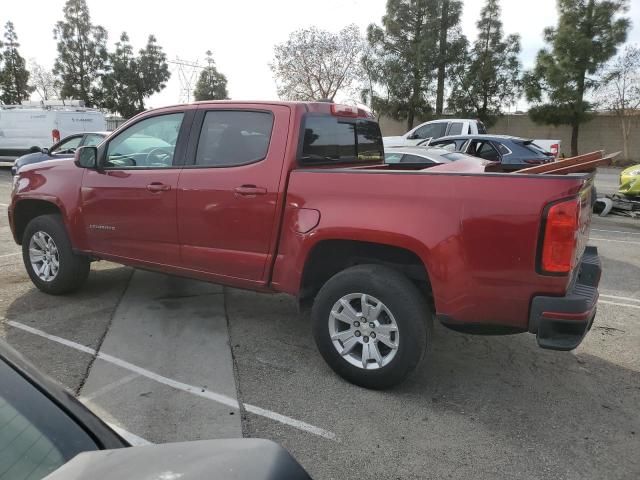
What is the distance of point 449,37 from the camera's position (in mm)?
33750

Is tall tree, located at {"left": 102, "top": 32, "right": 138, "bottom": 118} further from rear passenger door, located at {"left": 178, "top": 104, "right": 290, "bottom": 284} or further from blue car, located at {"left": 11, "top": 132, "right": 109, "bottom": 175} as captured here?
rear passenger door, located at {"left": 178, "top": 104, "right": 290, "bottom": 284}

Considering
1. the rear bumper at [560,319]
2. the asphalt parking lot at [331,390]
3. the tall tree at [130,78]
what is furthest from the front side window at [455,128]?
the tall tree at [130,78]

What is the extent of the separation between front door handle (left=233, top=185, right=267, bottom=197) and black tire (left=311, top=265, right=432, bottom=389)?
34.0 inches

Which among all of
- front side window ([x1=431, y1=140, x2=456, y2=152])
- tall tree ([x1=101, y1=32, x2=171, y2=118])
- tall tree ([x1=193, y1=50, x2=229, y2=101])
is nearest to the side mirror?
front side window ([x1=431, y1=140, x2=456, y2=152])

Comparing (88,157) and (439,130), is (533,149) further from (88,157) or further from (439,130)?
(88,157)

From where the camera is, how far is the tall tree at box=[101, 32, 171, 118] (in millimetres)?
44188

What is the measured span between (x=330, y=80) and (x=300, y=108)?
35.7 m

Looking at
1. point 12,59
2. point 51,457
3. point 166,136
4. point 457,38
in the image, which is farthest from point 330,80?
point 51,457

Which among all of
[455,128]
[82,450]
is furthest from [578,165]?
[455,128]

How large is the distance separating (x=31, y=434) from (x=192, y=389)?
2.23m

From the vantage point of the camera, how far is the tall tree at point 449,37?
3325 cm

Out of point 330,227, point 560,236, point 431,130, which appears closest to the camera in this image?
point 560,236

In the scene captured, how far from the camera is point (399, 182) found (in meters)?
3.20

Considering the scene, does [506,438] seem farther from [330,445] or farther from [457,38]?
[457,38]
